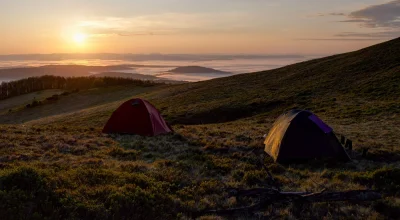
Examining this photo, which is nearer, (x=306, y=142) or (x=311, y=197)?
(x=311, y=197)

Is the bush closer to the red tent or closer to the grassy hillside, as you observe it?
the grassy hillside

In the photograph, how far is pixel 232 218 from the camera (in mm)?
7754

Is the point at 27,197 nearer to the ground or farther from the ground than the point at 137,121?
farther from the ground

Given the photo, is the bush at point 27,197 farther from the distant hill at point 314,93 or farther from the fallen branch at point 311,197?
the distant hill at point 314,93

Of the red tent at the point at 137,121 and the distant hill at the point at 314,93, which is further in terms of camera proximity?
the distant hill at the point at 314,93

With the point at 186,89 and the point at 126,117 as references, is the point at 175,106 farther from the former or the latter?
the point at 126,117

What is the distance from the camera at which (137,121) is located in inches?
769

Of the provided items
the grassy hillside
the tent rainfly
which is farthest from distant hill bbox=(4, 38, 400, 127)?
the tent rainfly

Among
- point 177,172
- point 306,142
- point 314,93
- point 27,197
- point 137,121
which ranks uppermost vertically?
point 314,93

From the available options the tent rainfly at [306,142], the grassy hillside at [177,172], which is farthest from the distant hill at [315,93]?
the tent rainfly at [306,142]

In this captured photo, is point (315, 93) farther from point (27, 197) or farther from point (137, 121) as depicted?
point (27, 197)

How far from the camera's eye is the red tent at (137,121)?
758 inches

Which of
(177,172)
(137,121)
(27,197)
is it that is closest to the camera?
(27,197)

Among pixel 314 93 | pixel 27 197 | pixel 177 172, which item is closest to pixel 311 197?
pixel 177 172
